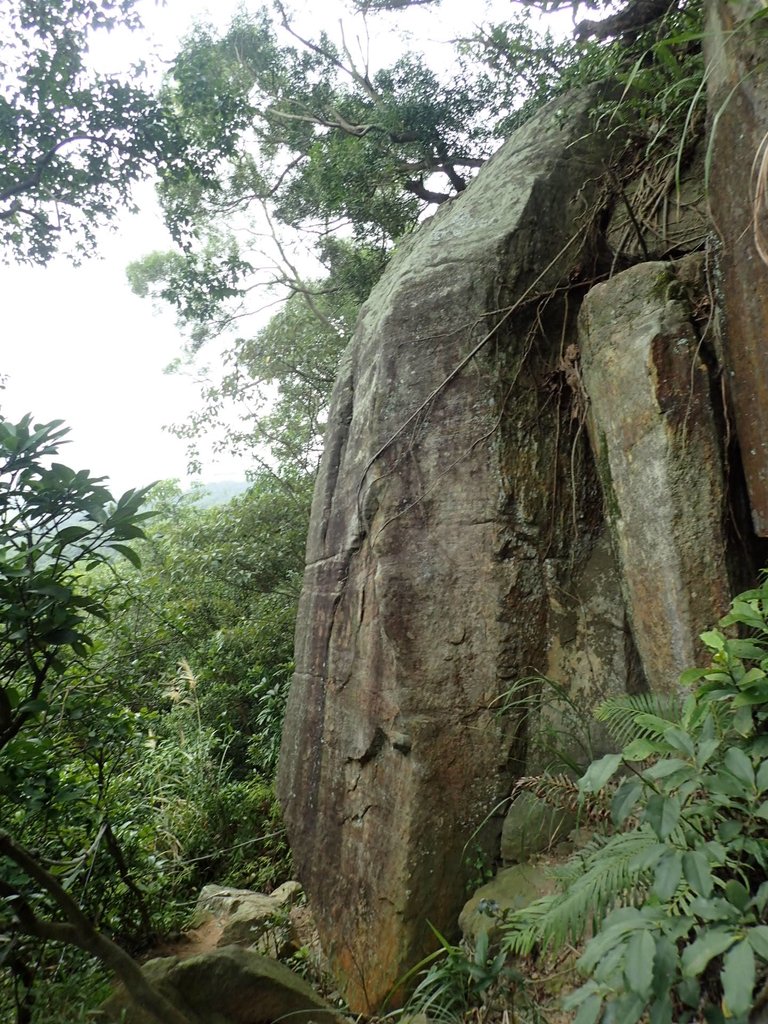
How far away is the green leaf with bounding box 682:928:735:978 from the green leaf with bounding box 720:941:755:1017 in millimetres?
21

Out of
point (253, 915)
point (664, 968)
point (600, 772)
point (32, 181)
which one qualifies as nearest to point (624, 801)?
point (600, 772)

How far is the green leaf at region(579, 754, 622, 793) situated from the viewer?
5.49ft

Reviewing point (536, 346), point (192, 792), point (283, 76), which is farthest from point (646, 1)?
point (192, 792)

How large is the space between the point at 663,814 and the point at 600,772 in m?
A: 0.17

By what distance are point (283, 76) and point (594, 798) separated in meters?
9.10

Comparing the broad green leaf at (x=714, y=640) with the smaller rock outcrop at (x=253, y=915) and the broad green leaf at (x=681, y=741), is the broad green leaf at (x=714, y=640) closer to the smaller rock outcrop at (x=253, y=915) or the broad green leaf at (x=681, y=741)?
the broad green leaf at (x=681, y=741)

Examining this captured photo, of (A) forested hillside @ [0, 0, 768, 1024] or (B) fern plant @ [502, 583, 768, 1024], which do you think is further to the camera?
(A) forested hillside @ [0, 0, 768, 1024]

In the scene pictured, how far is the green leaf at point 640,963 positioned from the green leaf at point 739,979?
0.41ft

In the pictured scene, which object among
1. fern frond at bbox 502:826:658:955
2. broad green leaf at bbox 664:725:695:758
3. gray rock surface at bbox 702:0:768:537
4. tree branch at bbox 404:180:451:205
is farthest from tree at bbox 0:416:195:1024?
tree branch at bbox 404:180:451:205

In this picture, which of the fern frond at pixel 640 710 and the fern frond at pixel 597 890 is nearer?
the fern frond at pixel 597 890

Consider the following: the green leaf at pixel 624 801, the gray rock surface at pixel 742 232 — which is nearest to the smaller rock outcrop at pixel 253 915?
the green leaf at pixel 624 801

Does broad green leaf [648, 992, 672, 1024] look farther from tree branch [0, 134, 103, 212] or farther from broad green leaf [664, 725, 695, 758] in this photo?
tree branch [0, 134, 103, 212]

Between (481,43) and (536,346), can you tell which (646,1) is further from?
(536,346)

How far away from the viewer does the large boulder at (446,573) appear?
128 inches
